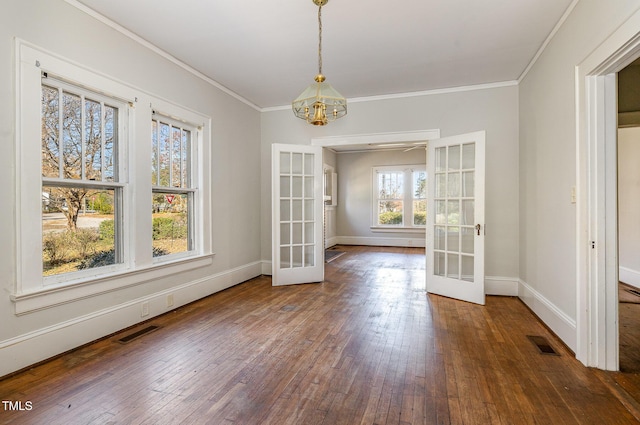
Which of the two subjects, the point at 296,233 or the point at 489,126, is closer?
the point at 489,126

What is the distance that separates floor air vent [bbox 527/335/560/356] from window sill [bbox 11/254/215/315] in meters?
3.63

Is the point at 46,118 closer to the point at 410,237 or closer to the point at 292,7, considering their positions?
the point at 292,7

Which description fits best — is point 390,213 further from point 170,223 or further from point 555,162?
point 170,223

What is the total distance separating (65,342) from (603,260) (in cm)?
412

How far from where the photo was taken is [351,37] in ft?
10.2

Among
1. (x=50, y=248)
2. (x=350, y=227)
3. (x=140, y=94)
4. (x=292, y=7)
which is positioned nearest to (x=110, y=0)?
(x=140, y=94)

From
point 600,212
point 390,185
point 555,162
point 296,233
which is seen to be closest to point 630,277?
point 555,162

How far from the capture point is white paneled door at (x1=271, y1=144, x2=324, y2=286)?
15.3ft

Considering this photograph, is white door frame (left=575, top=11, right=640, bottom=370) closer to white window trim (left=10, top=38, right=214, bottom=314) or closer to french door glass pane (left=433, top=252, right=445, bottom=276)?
french door glass pane (left=433, top=252, right=445, bottom=276)

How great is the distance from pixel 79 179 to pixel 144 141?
0.75 m

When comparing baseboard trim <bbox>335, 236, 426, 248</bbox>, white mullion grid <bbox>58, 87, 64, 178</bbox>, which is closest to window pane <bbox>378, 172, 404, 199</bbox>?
baseboard trim <bbox>335, 236, 426, 248</bbox>

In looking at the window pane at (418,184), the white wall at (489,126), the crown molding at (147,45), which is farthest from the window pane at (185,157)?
the window pane at (418,184)

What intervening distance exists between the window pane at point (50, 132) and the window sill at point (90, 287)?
906 mm

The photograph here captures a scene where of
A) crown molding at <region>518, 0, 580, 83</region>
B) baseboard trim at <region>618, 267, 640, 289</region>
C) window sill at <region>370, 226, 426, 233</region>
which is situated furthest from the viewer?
window sill at <region>370, 226, 426, 233</region>
